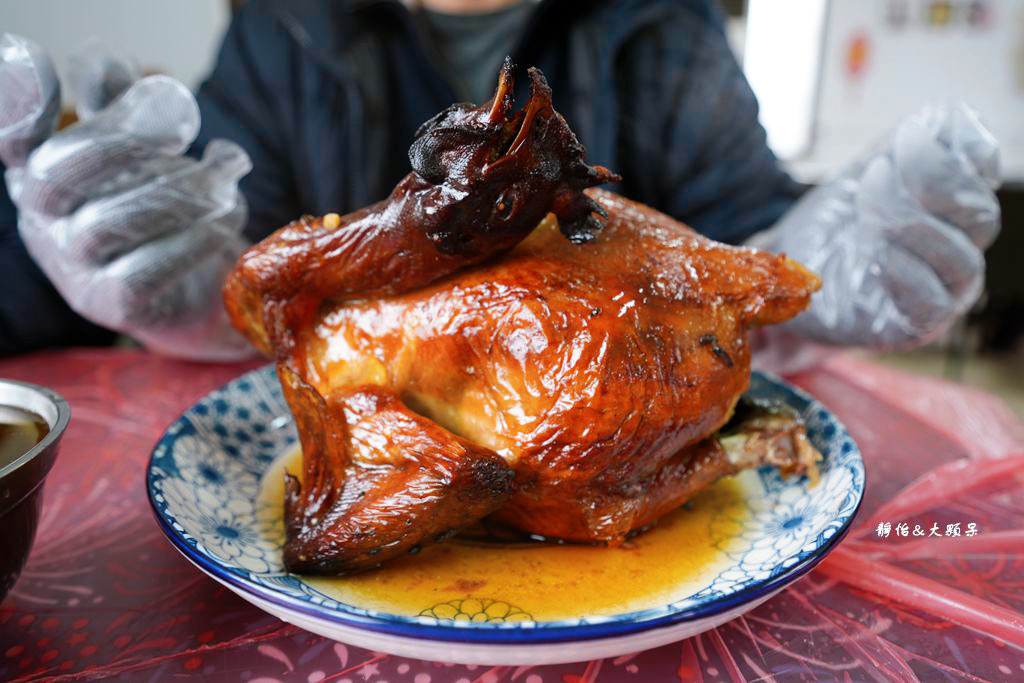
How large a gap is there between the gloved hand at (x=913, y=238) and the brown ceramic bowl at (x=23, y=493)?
1.15 m

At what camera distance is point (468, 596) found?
693 mm

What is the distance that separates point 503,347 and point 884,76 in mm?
4691

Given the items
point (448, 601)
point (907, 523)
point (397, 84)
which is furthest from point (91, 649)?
point (397, 84)

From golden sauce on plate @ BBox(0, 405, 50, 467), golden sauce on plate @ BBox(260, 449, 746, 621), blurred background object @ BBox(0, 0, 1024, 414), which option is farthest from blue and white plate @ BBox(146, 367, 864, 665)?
blurred background object @ BBox(0, 0, 1024, 414)

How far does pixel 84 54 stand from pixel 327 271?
71 centimetres

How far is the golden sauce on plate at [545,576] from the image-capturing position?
0.68 meters

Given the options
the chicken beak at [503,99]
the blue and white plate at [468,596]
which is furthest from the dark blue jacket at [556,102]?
the chicken beak at [503,99]

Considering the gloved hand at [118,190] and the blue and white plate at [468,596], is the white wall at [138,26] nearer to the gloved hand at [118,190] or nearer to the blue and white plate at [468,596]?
the gloved hand at [118,190]

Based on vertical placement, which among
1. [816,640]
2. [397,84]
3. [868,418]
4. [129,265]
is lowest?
[868,418]

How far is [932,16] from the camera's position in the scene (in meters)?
4.32

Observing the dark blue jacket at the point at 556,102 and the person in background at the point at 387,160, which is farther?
the dark blue jacket at the point at 556,102

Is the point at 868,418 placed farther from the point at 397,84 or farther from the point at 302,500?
the point at 397,84

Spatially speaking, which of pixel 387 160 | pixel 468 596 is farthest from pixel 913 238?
pixel 387 160

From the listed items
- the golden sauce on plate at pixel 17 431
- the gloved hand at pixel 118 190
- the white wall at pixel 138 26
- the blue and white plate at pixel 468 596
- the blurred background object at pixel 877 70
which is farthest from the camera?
the blurred background object at pixel 877 70
